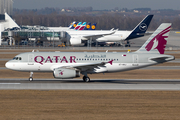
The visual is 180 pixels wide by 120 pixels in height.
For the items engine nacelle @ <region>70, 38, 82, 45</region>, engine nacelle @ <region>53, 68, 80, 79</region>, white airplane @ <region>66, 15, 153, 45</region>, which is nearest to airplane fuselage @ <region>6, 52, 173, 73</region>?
engine nacelle @ <region>53, 68, 80, 79</region>

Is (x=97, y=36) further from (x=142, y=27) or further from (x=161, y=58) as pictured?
(x=161, y=58)

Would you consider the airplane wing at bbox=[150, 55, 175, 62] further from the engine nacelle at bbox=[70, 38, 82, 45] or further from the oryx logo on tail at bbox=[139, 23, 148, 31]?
the engine nacelle at bbox=[70, 38, 82, 45]

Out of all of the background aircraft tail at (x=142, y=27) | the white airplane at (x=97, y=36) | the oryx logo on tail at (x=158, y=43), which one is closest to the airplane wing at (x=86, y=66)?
the oryx logo on tail at (x=158, y=43)

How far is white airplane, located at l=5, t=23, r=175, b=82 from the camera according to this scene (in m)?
40.3

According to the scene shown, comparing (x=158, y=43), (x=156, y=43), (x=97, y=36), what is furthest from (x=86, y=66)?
(x=97, y=36)

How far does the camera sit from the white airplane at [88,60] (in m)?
40.3

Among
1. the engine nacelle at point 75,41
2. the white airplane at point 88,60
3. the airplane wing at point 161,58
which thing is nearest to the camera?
the white airplane at point 88,60

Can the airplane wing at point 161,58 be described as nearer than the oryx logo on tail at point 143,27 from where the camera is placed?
Yes

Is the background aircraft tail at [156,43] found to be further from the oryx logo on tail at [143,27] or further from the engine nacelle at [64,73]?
the oryx logo on tail at [143,27]

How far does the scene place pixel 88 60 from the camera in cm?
4128

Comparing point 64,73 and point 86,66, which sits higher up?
point 86,66

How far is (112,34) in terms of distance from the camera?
383 feet
